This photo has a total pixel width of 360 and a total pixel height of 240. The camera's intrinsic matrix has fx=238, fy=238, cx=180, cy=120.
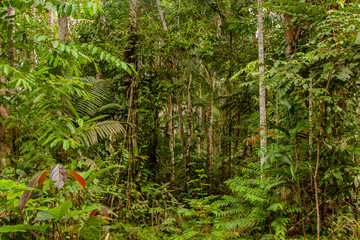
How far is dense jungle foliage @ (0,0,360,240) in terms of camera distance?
1925 millimetres

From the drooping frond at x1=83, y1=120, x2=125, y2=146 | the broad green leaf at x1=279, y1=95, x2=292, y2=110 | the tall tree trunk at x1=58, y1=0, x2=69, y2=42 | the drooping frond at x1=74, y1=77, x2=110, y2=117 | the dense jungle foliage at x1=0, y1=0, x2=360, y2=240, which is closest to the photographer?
the dense jungle foliage at x1=0, y1=0, x2=360, y2=240

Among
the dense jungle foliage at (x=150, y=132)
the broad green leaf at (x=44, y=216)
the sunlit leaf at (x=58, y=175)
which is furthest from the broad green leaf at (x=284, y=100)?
the broad green leaf at (x=44, y=216)

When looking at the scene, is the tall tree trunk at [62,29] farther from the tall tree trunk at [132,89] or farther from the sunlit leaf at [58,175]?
the sunlit leaf at [58,175]

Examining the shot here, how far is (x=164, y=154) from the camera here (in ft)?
18.7

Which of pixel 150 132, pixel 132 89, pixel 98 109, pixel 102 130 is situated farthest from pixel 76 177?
pixel 150 132

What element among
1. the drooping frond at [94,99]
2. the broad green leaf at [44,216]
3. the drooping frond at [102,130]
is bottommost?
the broad green leaf at [44,216]

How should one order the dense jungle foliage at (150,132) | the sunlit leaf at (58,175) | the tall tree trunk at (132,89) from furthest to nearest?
the tall tree trunk at (132,89), the dense jungle foliage at (150,132), the sunlit leaf at (58,175)

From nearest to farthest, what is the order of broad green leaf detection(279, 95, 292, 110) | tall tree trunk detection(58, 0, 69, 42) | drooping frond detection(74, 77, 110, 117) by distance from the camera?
broad green leaf detection(279, 95, 292, 110) < tall tree trunk detection(58, 0, 69, 42) < drooping frond detection(74, 77, 110, 117)

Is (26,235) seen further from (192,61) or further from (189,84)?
(189,84)

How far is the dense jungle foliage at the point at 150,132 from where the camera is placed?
6.31ft

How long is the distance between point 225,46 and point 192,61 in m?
1.59

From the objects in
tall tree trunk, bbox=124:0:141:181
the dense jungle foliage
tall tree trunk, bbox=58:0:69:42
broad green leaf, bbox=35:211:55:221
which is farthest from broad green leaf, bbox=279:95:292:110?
tall tree trunk, bbox=58:0:69:42

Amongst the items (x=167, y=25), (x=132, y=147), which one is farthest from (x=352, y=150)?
(x=167, y=25)

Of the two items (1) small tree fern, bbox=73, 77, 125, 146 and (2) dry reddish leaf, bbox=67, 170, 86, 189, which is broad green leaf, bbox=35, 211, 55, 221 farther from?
(1) small tree fern, bbox=73, 77, 125, 146
